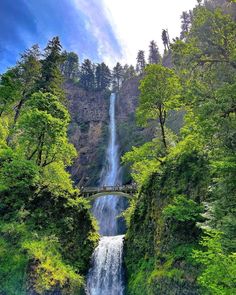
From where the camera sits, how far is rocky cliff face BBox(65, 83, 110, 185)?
5391 centimetres

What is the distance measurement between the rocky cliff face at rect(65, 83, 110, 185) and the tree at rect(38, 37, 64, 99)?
23777 mm

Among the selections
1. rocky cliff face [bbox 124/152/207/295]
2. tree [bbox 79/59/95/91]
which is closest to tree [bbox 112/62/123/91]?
tree [bbox 79/59/95/91]

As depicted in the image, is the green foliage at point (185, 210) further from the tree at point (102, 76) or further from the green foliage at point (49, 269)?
the tree at point (102, 76)

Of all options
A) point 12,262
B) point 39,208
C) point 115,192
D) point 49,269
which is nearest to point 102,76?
point 115,192

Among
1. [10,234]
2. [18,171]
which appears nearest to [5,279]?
[10,234]

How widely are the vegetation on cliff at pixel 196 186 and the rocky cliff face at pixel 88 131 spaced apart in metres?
31.0

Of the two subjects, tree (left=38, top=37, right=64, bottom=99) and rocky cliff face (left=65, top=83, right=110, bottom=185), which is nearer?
tree (left=38, top=37, right=64, bottom=99)

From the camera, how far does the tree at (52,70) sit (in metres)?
28.9

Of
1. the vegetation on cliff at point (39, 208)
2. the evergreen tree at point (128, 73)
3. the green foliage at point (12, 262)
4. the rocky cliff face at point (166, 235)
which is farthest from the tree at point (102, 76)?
the green foliage at point (12, 262)

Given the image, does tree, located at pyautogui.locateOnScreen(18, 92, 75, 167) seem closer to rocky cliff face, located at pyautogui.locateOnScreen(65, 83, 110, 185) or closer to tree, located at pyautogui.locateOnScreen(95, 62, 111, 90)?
rocky cliff face, located at pyautogui.locateOnScreen(65, 83, 110, 185)

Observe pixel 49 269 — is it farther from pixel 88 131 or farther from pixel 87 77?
pixel 87 77

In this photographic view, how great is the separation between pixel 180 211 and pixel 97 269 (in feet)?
33.9

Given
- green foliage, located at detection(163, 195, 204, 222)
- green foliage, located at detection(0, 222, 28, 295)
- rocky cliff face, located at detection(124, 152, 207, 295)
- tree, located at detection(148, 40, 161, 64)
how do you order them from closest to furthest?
rocky cliff face, located at detection(124, 152, 207, 295), green foliage, located at detection(163, 195, 204, 222), green foliage, located at detection(0, 222, 28, 295), tree, located at detection(148, 40, 161, 64)

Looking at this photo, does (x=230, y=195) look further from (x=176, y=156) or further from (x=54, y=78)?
(x=54, y=78)
